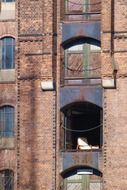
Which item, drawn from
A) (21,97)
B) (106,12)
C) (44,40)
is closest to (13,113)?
(21,97)

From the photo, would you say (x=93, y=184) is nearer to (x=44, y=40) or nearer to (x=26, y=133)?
(x=26, y=133)

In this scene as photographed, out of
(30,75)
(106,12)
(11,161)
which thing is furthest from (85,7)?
(11,161)

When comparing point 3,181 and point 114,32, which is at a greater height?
point 114,32

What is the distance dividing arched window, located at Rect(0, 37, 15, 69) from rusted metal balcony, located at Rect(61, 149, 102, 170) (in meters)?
5.19

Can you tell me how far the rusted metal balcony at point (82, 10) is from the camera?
43562mm

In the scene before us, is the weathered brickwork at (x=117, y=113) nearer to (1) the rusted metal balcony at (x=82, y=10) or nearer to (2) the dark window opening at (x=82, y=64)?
(2) the dark window opening at (x=82, y=64)

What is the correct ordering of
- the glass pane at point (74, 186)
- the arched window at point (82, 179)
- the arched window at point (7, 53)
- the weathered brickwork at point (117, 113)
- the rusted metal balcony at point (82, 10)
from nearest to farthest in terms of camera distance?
1. the weathered brickwork at point (117, 113)
2. the arched window at point (82, 179)
3. the glass pane at point (74, 186)
4. the rusted metal balcony at point (82, 10)
5. the arched window at point (7, 53)

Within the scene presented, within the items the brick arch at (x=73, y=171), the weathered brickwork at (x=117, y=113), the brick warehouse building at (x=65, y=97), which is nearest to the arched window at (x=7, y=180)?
the brick warehouse building at (x=65, y=97)

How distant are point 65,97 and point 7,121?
3085 mm

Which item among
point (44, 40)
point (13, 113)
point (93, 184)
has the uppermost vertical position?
point (44, 40)

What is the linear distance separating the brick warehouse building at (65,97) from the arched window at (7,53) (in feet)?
0.24

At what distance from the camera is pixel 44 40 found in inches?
1706

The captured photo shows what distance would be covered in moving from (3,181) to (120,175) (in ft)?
18.5

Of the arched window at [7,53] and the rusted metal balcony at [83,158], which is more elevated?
the arched window at [7,53]
